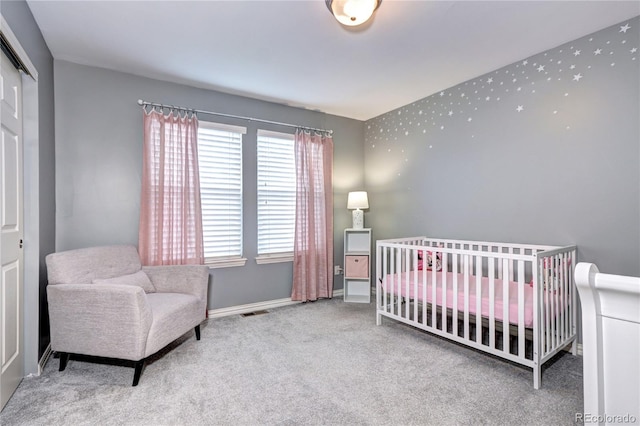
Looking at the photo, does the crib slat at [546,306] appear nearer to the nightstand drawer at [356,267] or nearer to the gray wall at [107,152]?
the nightstand drawer at [356,267]

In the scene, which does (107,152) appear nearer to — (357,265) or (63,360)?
(63,360)

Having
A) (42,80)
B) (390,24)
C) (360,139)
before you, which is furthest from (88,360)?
(360,139)

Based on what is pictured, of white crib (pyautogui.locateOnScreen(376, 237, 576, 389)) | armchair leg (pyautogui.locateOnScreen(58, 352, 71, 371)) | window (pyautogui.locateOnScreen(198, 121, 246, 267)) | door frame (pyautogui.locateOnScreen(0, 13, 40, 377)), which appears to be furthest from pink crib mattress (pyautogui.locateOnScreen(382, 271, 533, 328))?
door frame (pyautogui.locateOnScreen(0, 13, 40, 377))

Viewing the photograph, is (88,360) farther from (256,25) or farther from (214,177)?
(256,25)

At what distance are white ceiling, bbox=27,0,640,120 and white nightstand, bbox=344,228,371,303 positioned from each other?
1.80m

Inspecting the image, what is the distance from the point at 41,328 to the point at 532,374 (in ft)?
10.8

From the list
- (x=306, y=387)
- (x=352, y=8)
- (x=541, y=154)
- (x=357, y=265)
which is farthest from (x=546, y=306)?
(x=352, y=8)

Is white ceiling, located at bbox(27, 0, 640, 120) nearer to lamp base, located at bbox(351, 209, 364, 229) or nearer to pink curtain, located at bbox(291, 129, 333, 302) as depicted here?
pink curtain, located at bbox(291, 129, 333, 302)

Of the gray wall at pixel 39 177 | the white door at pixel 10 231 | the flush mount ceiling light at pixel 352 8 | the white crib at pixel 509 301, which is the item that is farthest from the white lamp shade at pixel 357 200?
the white door at pixel 10 231

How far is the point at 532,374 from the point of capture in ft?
6.52

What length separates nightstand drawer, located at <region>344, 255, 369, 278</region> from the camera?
12.2ft

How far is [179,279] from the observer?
2600 mm

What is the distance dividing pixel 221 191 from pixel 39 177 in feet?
4.75

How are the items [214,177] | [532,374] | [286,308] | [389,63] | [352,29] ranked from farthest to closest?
[286,308] → [214,177] → [389,63] → [352,29] → [532,374]
